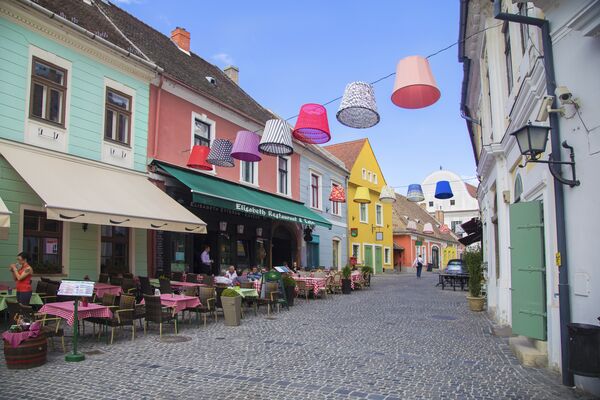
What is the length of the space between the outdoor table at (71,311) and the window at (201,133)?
27.3 ft

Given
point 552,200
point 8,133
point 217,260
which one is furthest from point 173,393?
point 217,260

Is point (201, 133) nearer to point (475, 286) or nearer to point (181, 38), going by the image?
point (181, 38)

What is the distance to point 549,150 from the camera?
6.06m

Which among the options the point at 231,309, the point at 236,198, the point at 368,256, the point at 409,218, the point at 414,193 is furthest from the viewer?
the point at 409,218

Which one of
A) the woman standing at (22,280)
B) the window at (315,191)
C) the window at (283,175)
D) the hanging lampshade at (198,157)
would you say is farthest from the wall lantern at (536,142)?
the window at (315,191)

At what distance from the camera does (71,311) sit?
720cm

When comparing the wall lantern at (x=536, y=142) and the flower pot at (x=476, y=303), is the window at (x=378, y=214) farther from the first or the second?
the wall lantern at (x=536, y=142)

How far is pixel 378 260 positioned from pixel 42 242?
26.2 meters

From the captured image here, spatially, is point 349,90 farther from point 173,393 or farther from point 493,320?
point 493,320

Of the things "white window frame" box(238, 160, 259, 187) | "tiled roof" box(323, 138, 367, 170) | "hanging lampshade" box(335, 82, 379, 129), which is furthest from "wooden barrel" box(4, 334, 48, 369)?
"tiled roof" box(323, 138, 367, 170)

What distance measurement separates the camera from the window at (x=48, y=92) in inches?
405

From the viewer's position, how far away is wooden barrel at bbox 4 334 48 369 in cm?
604

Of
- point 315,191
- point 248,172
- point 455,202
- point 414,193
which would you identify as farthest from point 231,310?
point 455,202

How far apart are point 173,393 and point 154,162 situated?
900 cm
